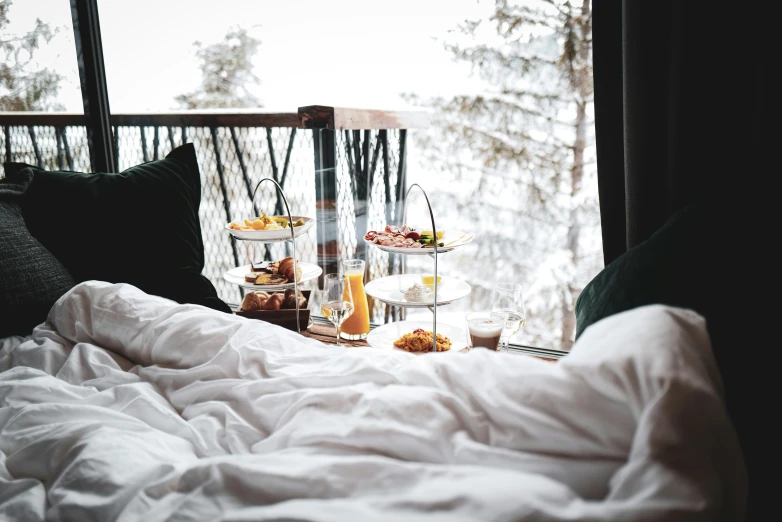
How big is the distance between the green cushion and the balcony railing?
1.47m

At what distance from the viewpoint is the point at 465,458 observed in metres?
0.68

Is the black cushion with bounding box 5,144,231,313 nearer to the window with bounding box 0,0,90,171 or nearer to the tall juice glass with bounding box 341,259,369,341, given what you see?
the tall juice glass with bounding box 341,259,369,341

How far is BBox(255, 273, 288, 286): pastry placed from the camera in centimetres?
176

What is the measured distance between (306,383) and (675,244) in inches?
29.9

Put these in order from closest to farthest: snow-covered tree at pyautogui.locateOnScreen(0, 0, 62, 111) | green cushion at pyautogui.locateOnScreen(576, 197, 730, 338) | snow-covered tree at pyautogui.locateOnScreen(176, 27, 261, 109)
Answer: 1. green cushion at pyautogui.locateOnScreen(576, 197, 730, 338)
2. snow-covered tree at pyautogui.locateOnScreen(176, 27, 261, 109)
3. snow-covered tree at pyautogui.locateOnScreen(0, 0, 62, 111)

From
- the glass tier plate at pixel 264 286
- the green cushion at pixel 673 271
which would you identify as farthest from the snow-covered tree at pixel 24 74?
the green cushion at pixel 673 271

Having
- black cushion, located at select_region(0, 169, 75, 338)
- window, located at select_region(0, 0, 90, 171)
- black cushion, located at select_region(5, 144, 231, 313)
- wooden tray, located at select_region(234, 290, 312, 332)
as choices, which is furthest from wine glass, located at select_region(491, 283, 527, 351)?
window, located at select_region(0, 0, 90, 171)

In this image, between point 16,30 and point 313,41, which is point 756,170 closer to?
point 313,41

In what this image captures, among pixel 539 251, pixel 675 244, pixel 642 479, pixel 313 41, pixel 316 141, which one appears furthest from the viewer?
pixel 539 251

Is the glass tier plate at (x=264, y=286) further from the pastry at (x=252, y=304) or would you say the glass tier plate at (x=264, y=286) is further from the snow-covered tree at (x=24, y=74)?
the snow-covered tree at (x=24, y=74)

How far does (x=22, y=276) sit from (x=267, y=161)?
5.27 feet

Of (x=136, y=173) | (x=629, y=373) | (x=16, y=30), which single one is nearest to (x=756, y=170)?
(x=629, y=373)

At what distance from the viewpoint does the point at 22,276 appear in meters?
1.44

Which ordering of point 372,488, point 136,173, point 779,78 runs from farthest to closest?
point 136,173, point 779,78, point 372,488
